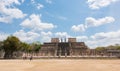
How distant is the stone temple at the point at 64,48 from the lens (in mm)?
120125

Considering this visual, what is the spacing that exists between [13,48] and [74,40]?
48.5m

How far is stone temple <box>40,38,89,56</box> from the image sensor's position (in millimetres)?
120125

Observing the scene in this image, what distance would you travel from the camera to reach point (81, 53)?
384 ft

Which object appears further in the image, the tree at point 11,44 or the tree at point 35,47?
the tree at point 35,47

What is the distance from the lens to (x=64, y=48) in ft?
411
